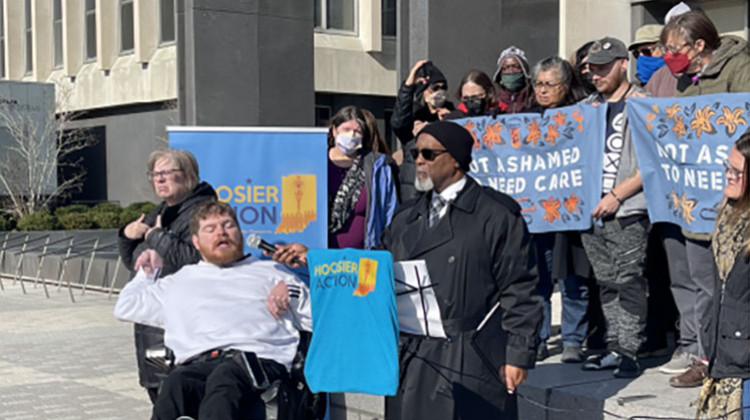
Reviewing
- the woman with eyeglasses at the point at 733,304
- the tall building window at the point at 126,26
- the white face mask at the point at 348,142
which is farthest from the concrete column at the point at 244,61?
the tall building window at the point at 126,26

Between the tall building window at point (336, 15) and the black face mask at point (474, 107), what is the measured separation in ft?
86.3

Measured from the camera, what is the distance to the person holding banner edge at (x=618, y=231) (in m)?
6.53

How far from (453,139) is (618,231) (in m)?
2.21

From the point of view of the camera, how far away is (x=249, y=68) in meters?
12.9

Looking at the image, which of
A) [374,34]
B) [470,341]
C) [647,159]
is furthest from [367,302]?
[374,34]

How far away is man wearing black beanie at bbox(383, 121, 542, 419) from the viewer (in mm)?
4848

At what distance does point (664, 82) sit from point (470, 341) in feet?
10.2

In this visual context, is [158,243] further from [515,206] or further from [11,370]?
[11,370]

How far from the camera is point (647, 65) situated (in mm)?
8023

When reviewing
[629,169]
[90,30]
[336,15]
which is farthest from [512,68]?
[90,30]

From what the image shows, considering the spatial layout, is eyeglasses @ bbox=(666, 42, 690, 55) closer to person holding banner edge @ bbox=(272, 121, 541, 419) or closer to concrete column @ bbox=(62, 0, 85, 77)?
person holding banner edge @ bbox=(272, 121, 541, 419)

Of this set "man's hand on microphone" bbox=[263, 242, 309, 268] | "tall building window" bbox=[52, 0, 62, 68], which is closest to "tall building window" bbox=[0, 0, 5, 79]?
"tall building window" bbox=[52, 0, 62, 68]

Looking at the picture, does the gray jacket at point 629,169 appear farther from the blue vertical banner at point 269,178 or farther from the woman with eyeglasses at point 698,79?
the blue vertical banner at point 269,178

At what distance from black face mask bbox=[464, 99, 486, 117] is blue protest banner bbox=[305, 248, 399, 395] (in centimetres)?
279
